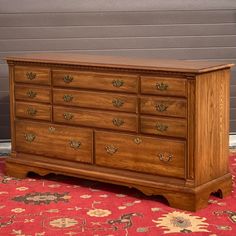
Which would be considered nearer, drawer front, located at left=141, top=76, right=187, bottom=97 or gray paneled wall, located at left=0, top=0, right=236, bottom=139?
drawer front, located at left=141, top=76, right=187, bottom=97

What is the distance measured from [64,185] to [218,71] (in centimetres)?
162

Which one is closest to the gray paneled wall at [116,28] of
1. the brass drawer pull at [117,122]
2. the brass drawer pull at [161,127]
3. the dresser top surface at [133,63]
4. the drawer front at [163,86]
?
the dresser top surface at [133,63]

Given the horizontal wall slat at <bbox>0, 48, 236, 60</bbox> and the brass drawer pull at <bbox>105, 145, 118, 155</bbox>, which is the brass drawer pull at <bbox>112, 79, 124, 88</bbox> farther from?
the horizontal wall slat at <bbox>0, 48, 236, 60</bbox>

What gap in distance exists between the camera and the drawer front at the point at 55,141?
6129 mm

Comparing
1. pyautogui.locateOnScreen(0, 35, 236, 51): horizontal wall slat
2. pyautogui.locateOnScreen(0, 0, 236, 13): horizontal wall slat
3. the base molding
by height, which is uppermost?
pyautogui.locateOnScreen(0, 0, 236, 13): horizontal wall slat

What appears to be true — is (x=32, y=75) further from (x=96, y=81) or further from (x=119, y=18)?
(x=119, y=18)

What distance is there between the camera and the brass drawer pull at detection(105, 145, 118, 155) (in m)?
5.92

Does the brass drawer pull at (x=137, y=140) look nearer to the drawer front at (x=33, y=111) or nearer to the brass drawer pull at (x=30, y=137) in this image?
the drawer front at (x=33, y=111)

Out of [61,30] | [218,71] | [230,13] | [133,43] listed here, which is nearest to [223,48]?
[230,13]

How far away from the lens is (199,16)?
25.7 ft

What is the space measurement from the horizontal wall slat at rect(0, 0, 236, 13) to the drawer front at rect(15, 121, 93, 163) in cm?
165

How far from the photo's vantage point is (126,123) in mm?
5836

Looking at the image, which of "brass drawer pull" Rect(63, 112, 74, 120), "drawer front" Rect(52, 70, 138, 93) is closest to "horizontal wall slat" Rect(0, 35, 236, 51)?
"drawer front" Rect(52, 70, 138, 93)

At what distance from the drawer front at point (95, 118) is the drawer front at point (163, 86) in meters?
0.27
